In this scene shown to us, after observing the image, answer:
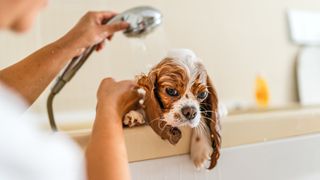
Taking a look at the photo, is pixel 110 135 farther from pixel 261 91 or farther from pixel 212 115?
pixel 261 91

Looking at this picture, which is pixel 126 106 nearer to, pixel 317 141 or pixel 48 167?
pixel 48 167

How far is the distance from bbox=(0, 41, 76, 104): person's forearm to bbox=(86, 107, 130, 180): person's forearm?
171mm

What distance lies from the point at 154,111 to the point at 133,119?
0.03 m

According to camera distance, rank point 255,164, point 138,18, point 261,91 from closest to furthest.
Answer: point 255,164 < point 138,18 < point 261,91

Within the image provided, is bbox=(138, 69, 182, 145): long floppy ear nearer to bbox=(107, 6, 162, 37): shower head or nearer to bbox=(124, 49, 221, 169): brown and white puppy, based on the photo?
bbox=(124, 49, 221, 169): brown and white puppy

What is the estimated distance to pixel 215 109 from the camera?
426 millimetres

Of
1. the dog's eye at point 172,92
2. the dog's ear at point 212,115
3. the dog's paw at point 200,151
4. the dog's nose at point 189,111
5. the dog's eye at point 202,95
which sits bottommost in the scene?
the dog's paw at point 200,151

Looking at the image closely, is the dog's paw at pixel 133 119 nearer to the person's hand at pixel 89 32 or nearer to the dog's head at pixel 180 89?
the dog's head at pixel 180 89

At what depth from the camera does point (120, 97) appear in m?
0.42

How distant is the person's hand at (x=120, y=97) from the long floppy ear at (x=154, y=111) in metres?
0.01

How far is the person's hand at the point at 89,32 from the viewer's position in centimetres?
58

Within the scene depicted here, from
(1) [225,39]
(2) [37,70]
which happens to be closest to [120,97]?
(2) [37,70]

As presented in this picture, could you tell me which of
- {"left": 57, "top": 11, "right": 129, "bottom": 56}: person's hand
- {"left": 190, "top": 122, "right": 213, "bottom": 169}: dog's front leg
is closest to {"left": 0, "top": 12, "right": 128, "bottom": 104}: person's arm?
{"left": 57, "top": 11, "right": 129, "bottom": 56}: person's hand

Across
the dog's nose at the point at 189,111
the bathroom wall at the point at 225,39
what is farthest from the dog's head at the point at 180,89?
the bathroom wall at the point at 225,39
